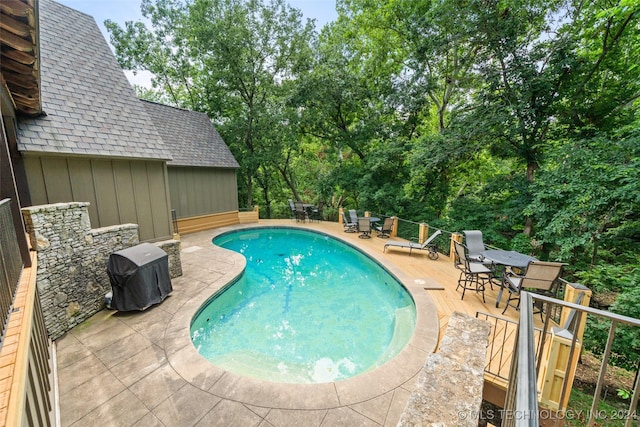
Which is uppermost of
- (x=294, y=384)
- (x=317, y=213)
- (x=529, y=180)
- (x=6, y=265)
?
(x=529, y=180)

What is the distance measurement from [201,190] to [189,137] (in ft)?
8.71

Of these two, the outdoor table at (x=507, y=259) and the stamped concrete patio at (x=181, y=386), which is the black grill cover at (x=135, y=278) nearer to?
the stamped concrete patio at (x=181, y=386)

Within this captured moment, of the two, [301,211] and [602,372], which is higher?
[602,372]

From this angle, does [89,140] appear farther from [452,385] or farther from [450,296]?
[450,296]

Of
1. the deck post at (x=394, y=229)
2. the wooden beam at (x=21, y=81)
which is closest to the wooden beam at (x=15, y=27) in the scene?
the wooden beam at (x=21, y=81)

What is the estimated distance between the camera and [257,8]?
12031 millimetres

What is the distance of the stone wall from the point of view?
1621 millimetres

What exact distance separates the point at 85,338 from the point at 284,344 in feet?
10.4

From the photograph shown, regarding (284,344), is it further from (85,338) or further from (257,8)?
(257,8)

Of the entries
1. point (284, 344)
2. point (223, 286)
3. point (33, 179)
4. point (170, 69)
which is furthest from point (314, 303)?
point (170, 69)

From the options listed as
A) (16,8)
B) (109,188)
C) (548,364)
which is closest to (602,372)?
(548,364)

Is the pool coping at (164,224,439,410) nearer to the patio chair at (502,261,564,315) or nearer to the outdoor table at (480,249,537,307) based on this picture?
the patio chair at (502,261,564,315)

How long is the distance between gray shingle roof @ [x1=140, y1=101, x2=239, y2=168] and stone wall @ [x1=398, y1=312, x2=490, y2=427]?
10712 mm

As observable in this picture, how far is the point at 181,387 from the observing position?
9.93ft
